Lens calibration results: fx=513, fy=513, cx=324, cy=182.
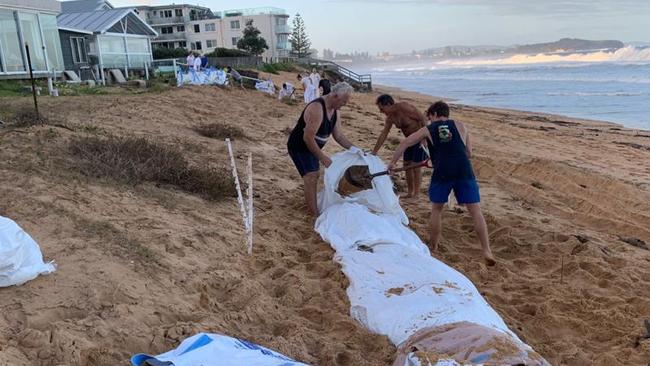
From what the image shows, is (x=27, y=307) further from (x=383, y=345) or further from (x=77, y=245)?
(x=383, y=345)

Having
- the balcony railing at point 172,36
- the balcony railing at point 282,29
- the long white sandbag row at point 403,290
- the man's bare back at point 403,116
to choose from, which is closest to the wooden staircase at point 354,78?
the balcony railing at point 282,29

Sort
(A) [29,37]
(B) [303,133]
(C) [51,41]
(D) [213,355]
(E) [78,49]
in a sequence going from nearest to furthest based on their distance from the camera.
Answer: (D) [213,355]
(B) [303,133]
(A) [29,37]
(C) [51,41]
(E) [78,49]

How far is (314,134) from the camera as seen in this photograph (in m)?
5.23

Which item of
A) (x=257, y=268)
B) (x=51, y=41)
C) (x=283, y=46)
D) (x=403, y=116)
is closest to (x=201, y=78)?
(x=51, y=41)

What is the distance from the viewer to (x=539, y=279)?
438cm

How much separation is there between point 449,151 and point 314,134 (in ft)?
4.45

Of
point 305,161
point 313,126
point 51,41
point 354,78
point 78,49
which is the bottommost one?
point 354,78

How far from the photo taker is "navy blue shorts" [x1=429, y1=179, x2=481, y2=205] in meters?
4.84

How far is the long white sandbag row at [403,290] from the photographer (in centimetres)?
257

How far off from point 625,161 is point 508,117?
938cm

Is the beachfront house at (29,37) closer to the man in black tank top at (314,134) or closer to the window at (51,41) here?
the window at (51,41)

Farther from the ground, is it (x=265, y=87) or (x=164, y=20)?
(x=164, y=20)

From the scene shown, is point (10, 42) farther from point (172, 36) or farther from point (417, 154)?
point (172, 36)

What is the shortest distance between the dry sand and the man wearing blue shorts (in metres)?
0.42
